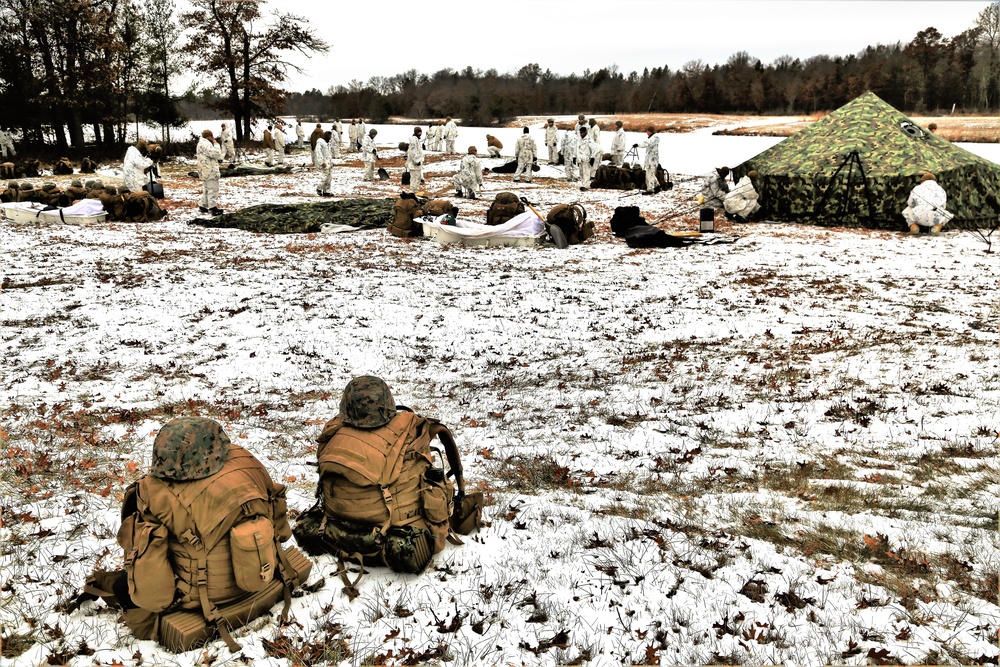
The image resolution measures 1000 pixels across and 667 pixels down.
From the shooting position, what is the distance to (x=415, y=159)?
73.7 ft

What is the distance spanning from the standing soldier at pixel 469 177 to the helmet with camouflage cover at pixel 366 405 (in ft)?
60.0

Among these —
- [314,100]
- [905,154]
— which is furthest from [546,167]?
[314,100]

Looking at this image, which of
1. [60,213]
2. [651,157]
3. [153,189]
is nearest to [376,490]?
[60,213]

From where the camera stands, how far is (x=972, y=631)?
10.0ft

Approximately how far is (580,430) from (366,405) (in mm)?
2831

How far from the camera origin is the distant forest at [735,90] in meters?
45.1

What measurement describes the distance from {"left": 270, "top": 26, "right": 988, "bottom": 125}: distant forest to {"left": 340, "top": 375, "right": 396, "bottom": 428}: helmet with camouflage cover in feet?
123

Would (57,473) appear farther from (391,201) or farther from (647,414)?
(391,201)

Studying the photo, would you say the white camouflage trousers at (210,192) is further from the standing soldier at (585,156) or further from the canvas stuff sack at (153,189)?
the standing soldier at (585,156)

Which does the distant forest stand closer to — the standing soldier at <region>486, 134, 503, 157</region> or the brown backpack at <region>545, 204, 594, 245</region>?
the standing soldier at <region>486, 134, 503, 157</region>

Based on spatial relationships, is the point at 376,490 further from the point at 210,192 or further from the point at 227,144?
the point at 227,144

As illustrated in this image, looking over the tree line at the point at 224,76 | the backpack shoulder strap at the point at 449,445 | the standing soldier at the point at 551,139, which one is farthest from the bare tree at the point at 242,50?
the backpack shoulder strap at the point at 449,445

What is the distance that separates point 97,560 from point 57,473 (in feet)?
5.39

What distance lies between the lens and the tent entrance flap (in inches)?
623
